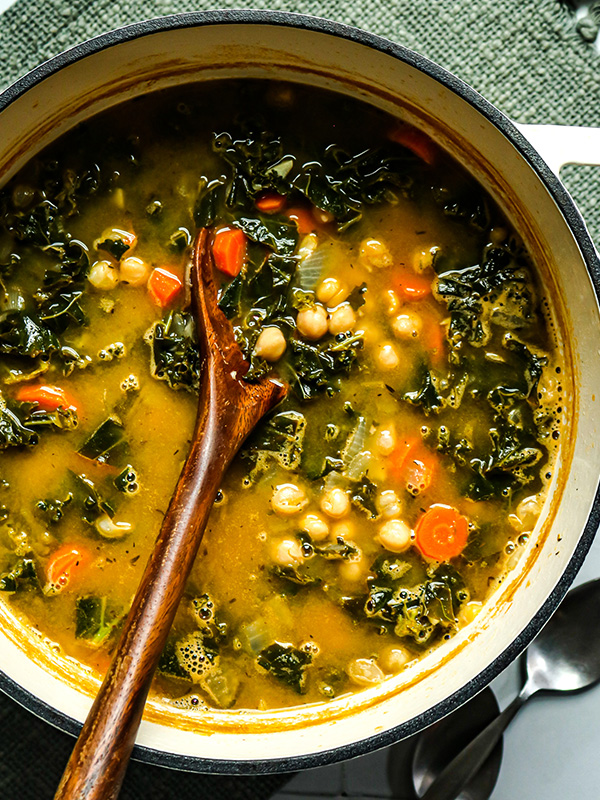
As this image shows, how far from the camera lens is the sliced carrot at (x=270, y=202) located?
2.17m

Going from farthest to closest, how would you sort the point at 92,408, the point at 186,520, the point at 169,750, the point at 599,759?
1. the point at 599,759
2. the point at 92,408
3. the point at 169,750
4. the point at 186,520

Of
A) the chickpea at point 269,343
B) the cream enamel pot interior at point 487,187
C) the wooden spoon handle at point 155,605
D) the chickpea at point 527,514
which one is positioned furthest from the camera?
the chickpea at point 527,514

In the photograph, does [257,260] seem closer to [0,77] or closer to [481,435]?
[481,435]

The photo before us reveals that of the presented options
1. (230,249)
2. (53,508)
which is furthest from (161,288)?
(53,508)

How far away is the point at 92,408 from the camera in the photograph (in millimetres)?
2168

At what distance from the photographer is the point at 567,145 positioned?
1.93 m

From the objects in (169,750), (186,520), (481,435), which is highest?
(481,435)

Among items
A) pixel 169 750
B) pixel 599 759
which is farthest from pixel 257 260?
pixel 599 759

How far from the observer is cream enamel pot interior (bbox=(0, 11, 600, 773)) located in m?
1.92

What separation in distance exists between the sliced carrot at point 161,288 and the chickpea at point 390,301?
1.83 ft

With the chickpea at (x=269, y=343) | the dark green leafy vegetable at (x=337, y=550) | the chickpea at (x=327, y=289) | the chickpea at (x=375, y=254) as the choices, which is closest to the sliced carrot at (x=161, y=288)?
the chickpea at (x=269, y=343)

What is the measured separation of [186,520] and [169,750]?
60 centimetres

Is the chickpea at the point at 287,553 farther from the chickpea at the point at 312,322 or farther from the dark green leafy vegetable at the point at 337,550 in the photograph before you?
the chickpea at the point at 312,322

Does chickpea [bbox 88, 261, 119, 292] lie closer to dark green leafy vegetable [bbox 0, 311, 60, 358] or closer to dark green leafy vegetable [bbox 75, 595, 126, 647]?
dark green leafy vegetable [bbox 0, 311, 60, 358]
